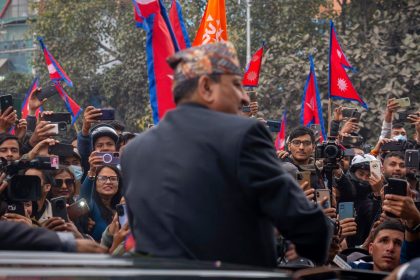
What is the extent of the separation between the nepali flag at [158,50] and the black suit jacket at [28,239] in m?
3.37

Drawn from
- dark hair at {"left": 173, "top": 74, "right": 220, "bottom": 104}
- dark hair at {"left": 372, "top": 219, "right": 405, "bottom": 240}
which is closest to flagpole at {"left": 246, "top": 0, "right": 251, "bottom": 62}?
dark hair at {"left": 372, "top": 219, "right": 405, "bottom": 240}

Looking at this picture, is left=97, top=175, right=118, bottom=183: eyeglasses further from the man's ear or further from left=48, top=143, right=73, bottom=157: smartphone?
the man's ear

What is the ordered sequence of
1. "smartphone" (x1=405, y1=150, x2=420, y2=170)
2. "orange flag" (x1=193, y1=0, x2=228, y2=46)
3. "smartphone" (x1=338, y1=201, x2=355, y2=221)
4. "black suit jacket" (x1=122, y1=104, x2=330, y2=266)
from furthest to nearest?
"smartphone" (x1=405, y1=150, x2=420, y2=170) < "orange flag" (x1=193, y1=0, x2=228, y2=46) < "smartphone" (x1=338, y1=201, x2=355, y2=221) < "black suit jacket" (x1=122, y1=104, x2=330, y2=266)

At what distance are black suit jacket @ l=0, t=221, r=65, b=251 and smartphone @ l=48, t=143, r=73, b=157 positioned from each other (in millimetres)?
5726

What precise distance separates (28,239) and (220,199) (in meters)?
0.71

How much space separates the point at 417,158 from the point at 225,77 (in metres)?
5.71

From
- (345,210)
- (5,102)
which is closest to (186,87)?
(345,210)

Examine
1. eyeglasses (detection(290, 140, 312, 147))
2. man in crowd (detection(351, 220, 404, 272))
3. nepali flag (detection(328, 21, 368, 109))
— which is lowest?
man in crowd (detection(351, 220, 404, 272))

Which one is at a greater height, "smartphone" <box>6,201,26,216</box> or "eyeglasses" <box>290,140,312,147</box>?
"eyeglasses" <box>290,140,312,147</box>

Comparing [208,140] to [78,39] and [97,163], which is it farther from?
[78,39]

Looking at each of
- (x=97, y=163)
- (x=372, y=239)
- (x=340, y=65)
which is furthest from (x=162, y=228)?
(x=340, y=65)

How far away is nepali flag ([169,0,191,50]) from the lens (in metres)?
8.23

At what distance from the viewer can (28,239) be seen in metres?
3.88

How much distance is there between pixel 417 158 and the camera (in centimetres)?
941
